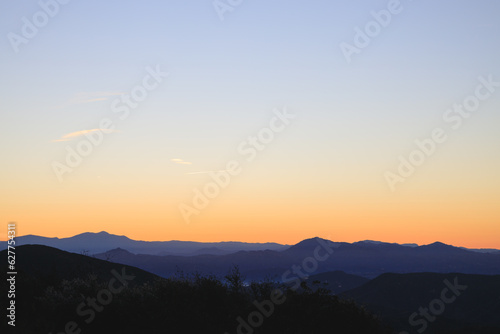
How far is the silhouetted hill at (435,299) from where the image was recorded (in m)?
122

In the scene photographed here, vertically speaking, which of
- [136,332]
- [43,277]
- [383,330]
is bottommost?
[383,330]

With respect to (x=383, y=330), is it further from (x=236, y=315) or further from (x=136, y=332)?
(x=136, y=332)

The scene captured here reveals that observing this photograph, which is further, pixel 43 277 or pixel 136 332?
pixel 43 277

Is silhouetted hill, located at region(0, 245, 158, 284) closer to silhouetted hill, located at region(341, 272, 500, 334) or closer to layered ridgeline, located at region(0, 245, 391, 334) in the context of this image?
layered ridgeline, located at region(0, 245, 391, 334)


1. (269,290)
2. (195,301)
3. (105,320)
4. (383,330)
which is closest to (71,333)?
(105,320)

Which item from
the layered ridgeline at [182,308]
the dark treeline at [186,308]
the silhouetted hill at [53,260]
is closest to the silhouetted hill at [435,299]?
the silhouetted hill at [53,260]

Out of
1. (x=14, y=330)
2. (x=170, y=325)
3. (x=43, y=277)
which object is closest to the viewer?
(x=14, y=330)

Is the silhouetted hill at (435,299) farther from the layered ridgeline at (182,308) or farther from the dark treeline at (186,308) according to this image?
the layered ridgeline at (182,308)

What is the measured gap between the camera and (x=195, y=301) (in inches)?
1390

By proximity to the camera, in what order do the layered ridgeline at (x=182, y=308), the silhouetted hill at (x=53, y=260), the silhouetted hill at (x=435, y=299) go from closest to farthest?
the layered ridgeline at (x=182, y=308)
the silhouetted hill at (x=53, y=260)
the silhouetted hill at (x=435, y=299)

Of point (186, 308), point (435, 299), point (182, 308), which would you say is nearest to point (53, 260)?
point (182, 308)

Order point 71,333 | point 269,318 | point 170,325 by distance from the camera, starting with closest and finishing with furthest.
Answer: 1. point 71,333
2. point 170,325
3. point 269,318

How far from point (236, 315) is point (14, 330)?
46.8 ft

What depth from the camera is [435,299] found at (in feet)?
546
